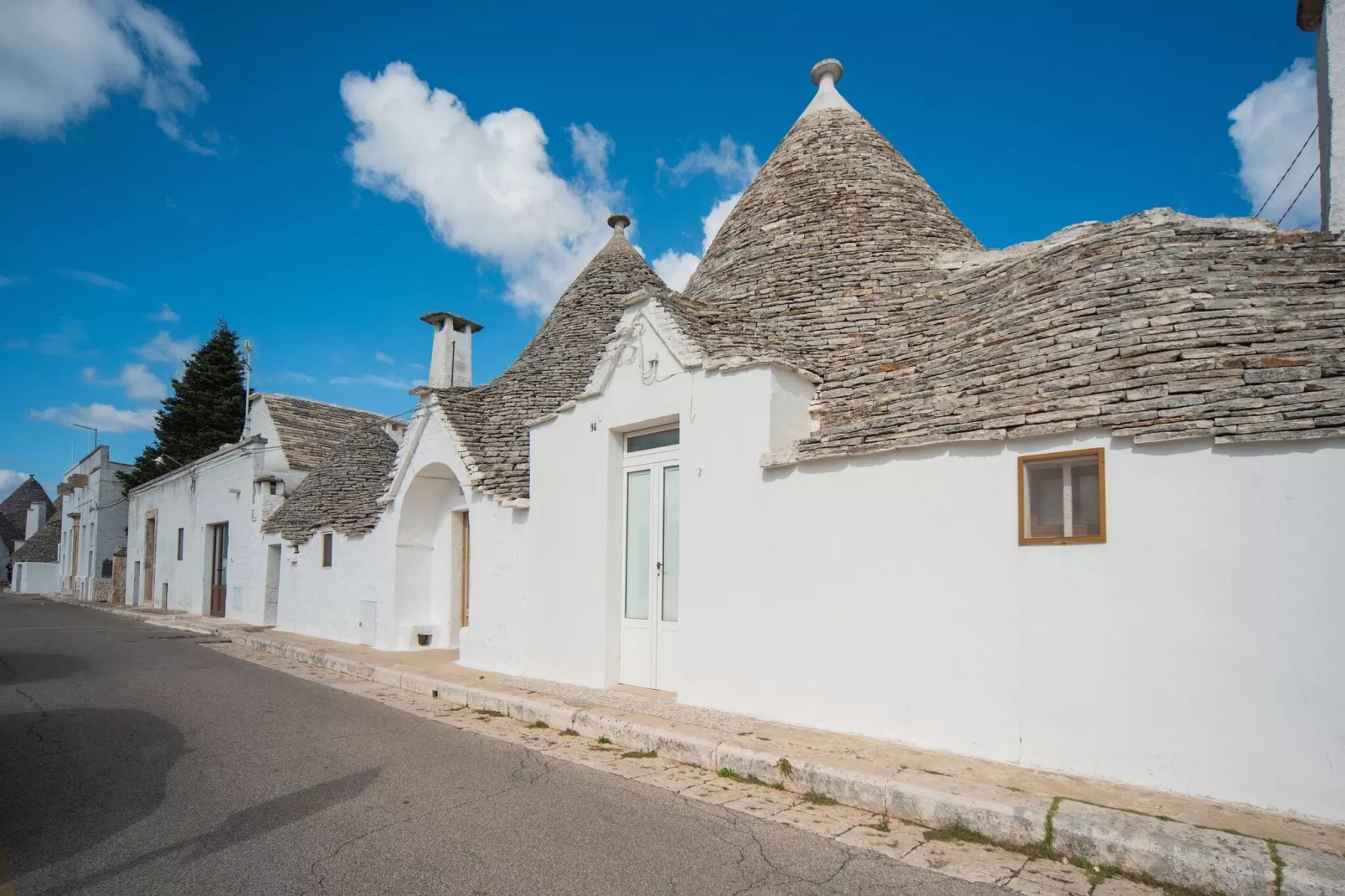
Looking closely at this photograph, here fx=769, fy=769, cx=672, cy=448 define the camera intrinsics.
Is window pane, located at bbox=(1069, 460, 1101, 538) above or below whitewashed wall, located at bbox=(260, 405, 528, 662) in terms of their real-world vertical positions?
above

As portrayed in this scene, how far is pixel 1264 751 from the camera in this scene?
4852 mm

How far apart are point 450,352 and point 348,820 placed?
46.4 feet

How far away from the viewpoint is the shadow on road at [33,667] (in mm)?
10852

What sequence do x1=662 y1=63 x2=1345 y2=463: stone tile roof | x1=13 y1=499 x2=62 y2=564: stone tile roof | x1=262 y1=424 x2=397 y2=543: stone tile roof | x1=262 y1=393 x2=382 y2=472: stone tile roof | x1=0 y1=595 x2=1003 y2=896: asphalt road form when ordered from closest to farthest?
1. x1=0 y1=595 x2=1003 y2=896: asphalt road
2. x1=662 y1=63 x2=1345 y2=463: stone tile roof
3. x1=262 y1=424 x2=397 y2=543: stone tile roof
4. x1=262 y1=393 x2=382 y2=472: stone tile roof
5. x1=13 y1=499 x2=62 y2=564: stone tile roof

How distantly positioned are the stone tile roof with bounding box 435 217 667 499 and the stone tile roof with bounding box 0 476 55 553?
2486 inches

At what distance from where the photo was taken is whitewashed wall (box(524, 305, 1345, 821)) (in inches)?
191

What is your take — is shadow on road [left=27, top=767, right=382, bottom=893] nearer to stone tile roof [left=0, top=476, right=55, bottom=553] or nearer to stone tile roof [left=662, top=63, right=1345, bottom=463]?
stone tile roof [left=662, top=63, right=1345, bottom=463]

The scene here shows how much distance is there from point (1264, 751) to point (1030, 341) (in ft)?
11.5

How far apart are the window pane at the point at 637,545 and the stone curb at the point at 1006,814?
4.98 feet

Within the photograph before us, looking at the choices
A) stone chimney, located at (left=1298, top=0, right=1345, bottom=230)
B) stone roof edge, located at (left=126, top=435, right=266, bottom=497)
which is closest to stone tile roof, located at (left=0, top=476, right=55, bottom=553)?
stone roof edge, located at (left=126, top=435, right=266, bottom=497)

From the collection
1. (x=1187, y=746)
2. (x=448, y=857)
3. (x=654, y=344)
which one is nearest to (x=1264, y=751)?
(x=1187, y=746)

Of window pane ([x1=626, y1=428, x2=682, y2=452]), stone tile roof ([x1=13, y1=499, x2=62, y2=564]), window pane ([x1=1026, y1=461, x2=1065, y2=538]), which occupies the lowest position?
stone tile roof ([x1=13, y1=499, x2=62, y2=564])

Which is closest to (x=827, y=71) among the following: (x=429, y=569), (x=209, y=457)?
(x=429, y=569)

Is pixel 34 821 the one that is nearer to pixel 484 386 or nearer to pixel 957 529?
pixel 957 529
